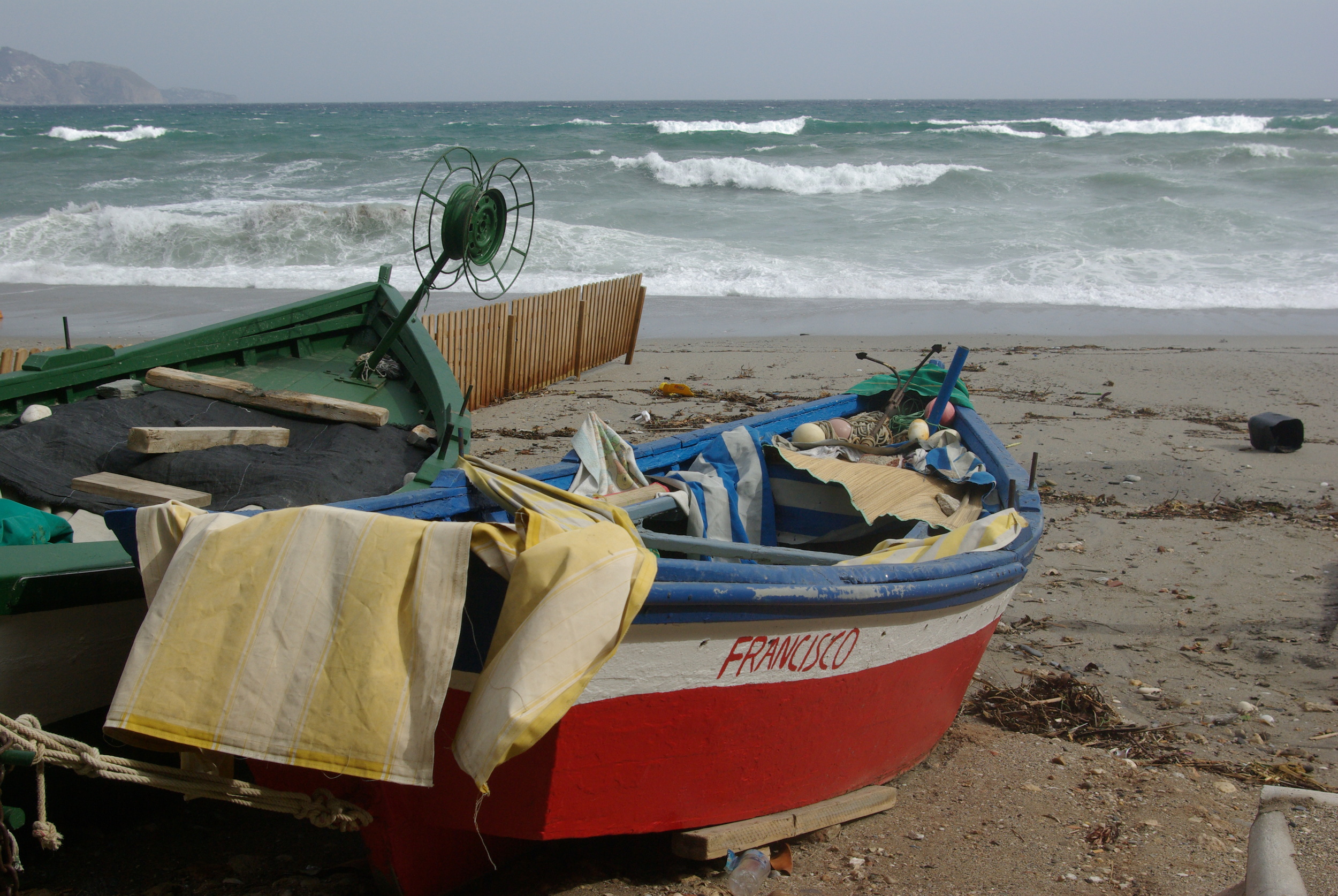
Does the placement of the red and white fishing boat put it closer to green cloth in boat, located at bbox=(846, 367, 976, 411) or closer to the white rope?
the white rope

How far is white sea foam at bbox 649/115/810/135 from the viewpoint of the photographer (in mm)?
44906

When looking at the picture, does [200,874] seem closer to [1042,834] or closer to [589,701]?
[589,701]

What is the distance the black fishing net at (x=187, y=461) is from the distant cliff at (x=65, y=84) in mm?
178127

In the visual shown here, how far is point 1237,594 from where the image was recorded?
5957 millimetres

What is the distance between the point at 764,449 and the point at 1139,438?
19.1 feet

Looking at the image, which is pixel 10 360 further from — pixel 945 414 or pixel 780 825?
pixel 780 825

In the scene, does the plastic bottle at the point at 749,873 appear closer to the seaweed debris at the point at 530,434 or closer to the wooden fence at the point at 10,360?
the seaweed debris at the point at 530,434

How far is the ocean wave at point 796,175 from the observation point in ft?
103

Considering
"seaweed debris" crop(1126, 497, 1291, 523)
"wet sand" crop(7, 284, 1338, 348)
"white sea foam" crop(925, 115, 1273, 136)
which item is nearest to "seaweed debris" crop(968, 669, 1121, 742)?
"seaweed debris" crop(1126, 497, 1291, 523)

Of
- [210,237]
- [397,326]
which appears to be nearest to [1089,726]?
[397,326]

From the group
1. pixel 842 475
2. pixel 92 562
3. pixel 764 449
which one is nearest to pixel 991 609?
pixel 842 475

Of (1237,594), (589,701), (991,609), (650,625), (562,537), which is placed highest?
(562,537)

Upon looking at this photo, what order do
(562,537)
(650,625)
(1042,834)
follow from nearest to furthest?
1. (562,537)
2. (650,625)
3. (1042,834)

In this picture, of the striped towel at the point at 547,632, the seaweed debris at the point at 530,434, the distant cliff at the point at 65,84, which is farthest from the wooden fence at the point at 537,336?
the distant cliff at the point at 65,84
